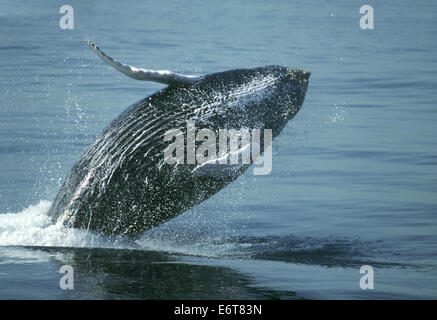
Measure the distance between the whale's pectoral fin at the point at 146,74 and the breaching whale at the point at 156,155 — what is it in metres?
0.01

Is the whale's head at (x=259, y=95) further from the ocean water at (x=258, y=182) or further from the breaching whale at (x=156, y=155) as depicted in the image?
the ocean water at (x=258, y=182)

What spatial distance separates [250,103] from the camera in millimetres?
14875

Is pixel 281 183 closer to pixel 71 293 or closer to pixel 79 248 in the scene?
pixel 79 248

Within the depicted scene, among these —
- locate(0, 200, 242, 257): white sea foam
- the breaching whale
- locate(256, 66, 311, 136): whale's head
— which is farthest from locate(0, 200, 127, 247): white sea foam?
locate(256, 66, 311, 136): whale's head

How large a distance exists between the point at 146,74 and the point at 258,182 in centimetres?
536

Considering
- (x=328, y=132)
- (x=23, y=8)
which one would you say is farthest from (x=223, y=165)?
(x=23, y=8)

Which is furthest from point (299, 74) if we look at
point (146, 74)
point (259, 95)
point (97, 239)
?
point (97, 239)

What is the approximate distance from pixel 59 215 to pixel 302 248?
11.9 ft

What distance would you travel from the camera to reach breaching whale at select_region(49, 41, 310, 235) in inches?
571

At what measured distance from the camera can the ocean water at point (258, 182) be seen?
1230cm

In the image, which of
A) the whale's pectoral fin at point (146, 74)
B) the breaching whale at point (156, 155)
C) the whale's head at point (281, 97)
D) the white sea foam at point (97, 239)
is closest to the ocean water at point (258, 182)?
the white sea foam at point (97, 239)

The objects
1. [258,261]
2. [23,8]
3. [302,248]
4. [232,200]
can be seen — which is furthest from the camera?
[23,8]

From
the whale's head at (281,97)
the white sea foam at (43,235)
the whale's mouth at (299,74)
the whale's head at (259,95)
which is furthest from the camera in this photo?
the whale's mouth at (299,74)
